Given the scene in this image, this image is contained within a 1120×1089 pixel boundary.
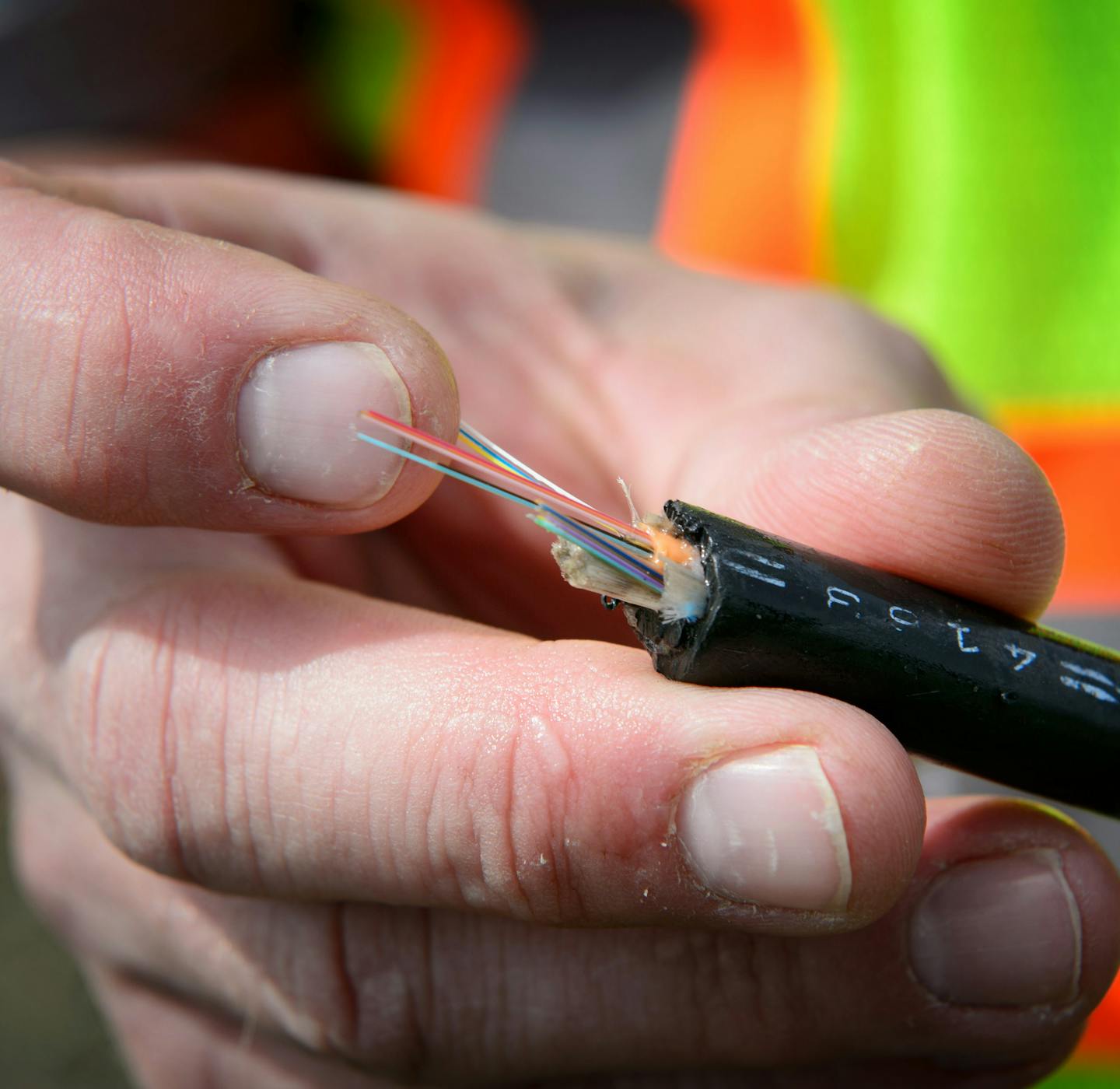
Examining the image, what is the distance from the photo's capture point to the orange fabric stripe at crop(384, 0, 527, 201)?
8.82 ft

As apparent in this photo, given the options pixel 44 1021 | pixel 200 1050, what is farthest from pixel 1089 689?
pixel 44 1021

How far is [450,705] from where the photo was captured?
3.68 feet

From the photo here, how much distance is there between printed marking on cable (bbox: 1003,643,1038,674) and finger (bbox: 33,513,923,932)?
0.60ft

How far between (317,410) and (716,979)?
3.03 ft

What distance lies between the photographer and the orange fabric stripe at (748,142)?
7.63 ft

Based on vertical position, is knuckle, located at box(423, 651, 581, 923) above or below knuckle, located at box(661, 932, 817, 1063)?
above

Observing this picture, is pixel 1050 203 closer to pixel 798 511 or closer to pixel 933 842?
pixel 798 511

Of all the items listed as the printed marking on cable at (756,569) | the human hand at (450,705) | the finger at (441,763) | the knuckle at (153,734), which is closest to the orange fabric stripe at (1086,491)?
the human hand at (450,705)

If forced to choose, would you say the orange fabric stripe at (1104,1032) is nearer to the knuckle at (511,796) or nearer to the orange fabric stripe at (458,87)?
the knuckle at (511,796)

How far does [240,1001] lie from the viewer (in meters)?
1.52

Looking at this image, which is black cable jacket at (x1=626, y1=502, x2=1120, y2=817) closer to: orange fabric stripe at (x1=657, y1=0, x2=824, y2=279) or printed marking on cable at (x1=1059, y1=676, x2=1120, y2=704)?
printed marking on cable at (x1=1059, y1=676, x2=1120, y2=704)

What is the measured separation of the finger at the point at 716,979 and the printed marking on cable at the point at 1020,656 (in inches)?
13.3

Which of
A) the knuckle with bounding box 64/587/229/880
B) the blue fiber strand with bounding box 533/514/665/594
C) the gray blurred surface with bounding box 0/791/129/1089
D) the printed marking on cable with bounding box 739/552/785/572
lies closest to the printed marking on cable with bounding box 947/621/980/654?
the printed marking on cable with bounding box 739/552/785/572

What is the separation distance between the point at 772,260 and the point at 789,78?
0.41m
